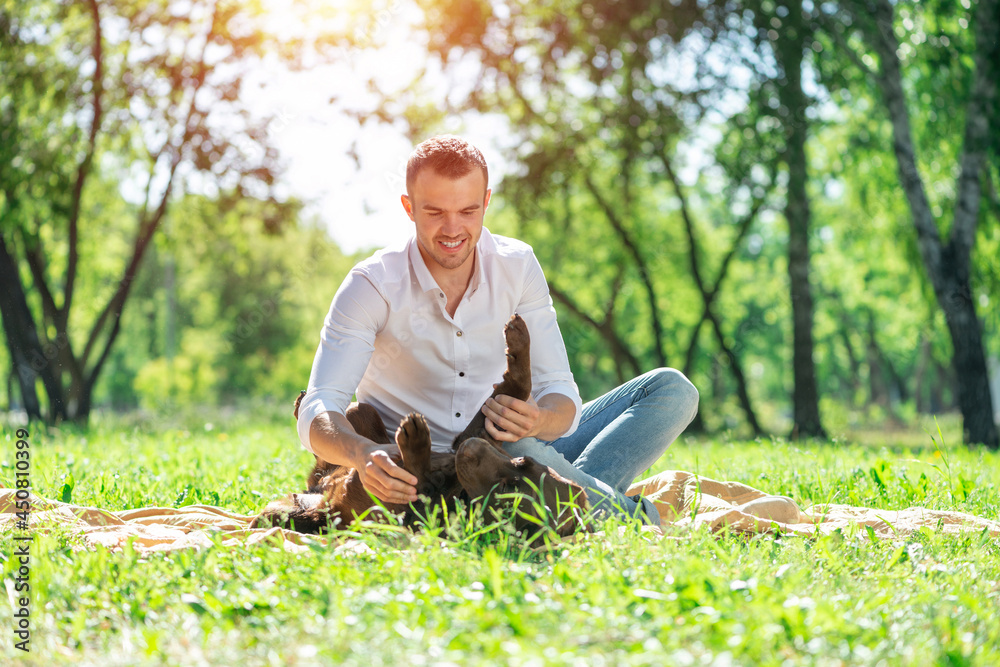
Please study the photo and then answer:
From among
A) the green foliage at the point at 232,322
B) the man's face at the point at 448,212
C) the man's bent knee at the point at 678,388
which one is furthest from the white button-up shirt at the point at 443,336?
the green foliage at the point at 232,322

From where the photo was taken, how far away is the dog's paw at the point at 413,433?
101 inches

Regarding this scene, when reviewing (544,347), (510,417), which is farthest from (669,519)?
(510,417)

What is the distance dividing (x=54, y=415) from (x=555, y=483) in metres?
8.90

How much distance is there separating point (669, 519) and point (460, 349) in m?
1.15

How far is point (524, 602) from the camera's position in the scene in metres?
1.97

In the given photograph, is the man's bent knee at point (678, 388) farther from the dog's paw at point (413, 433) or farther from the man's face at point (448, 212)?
the dog's paw at point (413, 433)

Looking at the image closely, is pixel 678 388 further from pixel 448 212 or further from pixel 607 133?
pixel 607 133

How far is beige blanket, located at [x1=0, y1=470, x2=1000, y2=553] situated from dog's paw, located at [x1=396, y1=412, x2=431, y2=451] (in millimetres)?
337

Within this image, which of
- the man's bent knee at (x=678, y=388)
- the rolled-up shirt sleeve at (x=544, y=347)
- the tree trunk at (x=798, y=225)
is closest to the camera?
the rolled-up shirt sleeve at (x=544, y=347)

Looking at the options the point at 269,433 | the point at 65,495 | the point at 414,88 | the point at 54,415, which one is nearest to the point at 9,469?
the point at 65,495

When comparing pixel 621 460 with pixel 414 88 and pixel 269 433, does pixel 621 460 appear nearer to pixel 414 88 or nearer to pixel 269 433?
pixel 269 433

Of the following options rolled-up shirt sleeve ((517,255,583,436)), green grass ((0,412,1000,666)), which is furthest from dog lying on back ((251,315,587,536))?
rolled-up shirt sleeve ((517,255,583,436))

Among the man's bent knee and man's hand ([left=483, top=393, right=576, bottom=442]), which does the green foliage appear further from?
man's hand ([left=483, top=393, right=576, bottom=442])

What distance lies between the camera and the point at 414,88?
1188cm
